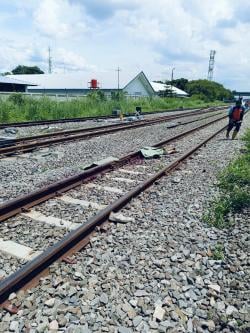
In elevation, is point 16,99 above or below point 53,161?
above

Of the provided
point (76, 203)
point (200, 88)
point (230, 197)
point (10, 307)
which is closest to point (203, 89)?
point (200, 88)

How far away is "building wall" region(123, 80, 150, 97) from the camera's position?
59531mm

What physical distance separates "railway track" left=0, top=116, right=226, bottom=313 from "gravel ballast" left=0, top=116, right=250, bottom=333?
0.15m

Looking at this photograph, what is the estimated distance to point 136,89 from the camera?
62000 millimetres

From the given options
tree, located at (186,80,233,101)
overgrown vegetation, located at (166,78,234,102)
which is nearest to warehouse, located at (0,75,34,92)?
overgrown vegetation, located at (166,78,234,102)

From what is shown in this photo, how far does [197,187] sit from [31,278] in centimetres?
451

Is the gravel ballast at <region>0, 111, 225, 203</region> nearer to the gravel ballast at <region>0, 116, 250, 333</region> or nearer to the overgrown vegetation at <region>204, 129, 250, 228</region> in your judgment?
the gravel ballast at <region>0, 116, 250, 333</region>

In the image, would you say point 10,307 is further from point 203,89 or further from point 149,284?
point 203,89

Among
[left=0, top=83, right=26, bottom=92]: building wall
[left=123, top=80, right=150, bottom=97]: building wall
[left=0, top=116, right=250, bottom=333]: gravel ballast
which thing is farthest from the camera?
[left=123, top=80, right=150, bottom=97]: building wall

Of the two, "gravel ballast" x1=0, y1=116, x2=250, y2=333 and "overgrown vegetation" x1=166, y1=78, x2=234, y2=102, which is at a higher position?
"overgrown vegetation" x1=166, y1=78, x2=234, y2=102

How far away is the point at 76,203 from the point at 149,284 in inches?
98.8

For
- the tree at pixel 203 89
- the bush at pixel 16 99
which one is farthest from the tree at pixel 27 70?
the bush at pixel 16 99

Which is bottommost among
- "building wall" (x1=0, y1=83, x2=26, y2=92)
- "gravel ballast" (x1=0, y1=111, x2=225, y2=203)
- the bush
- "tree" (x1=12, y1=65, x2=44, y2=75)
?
"gravel ballast" (x1=0, y1=111, x2=225, y2=203)

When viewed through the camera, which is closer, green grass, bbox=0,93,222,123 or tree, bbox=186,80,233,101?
green grass, bbox=0,93,222,123
